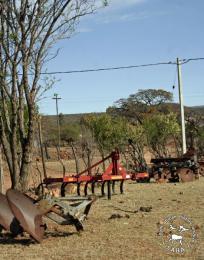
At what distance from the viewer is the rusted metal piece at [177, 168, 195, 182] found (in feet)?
63.8

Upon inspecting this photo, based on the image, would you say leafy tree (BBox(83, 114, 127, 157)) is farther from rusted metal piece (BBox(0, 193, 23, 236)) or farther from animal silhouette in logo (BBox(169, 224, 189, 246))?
rusted metal piece (BBox(0, 193, 23, 236))

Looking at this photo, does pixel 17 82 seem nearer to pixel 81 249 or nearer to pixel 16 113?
pixel 16 113

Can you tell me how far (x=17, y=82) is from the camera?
12.6m

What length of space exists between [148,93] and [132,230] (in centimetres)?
6343

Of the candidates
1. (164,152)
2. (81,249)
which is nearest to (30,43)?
(81,249)

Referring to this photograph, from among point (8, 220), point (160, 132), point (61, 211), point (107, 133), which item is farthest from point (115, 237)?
point (107, 133)

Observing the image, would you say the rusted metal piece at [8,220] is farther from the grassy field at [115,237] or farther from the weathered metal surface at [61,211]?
the weathered metal surface at [61,211]

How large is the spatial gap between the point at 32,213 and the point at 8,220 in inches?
21.3

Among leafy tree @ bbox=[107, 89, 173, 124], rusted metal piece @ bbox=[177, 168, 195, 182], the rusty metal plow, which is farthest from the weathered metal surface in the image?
leafy tree @ bbox=[107, 89, 173, 124]

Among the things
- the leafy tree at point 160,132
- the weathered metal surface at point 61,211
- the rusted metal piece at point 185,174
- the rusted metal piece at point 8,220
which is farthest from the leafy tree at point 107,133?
the rusted metal piece at point 8,220

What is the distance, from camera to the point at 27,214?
8.36 metres

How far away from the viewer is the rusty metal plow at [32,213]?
8.24 metres

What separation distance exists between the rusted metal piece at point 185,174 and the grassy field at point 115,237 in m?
6.44

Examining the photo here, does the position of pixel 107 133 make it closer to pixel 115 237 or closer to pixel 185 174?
pixel 185 174
